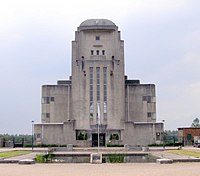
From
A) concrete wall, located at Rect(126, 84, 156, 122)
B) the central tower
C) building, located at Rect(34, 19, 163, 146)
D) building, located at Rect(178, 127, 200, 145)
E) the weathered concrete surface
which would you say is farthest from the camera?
concrete wall, located at Rect(126, 84, 156, 122)

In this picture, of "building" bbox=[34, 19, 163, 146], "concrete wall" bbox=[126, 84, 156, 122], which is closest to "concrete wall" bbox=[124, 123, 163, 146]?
"building" bbox=[34, 19, 163, 146]

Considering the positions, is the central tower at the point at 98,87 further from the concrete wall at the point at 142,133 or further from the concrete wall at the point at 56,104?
the concrete wall at the point at 56,104

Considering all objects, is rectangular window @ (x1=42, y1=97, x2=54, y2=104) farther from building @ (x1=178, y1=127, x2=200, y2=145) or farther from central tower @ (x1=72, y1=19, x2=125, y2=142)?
building @ (x1=178, y1=127, x2=200, y2=145)

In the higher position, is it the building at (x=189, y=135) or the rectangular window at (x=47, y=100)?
the rectangular window at (x=47, y=100)

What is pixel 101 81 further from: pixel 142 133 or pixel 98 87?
pixel 142 133

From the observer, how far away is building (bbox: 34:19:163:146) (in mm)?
68394

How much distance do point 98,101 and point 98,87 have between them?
2633mm

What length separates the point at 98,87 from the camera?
7062cm

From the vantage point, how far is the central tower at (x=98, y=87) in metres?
70.1

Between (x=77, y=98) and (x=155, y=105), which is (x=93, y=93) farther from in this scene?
(x=155, y=105)

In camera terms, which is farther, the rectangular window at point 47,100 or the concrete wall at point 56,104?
the rectangular window at point 47,100

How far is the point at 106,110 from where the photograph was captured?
70.4 meters

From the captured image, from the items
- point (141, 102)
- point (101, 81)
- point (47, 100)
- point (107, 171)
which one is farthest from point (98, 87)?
point (107, 171)

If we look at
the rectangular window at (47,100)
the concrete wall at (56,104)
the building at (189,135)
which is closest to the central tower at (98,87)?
the concrete wall at (56,104)
